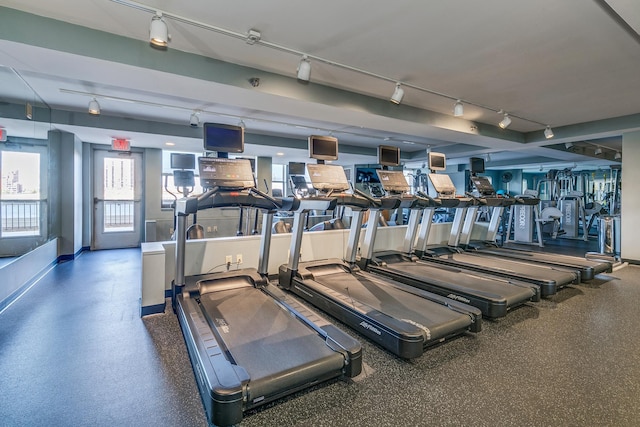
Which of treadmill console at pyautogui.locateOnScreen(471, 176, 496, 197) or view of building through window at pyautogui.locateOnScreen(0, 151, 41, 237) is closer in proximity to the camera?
view of building through window at pyautogui.locateOnScreen(0, 151, 41, 237)

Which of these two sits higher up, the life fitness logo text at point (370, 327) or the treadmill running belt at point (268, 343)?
the treadmill running belt at point (268, 343)

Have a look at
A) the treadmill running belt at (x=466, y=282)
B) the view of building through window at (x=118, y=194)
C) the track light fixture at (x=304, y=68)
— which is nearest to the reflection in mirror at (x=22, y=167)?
the view of building through window at (x=118, y=194)

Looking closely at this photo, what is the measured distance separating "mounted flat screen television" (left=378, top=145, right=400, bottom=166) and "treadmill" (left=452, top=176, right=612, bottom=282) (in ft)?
6.17

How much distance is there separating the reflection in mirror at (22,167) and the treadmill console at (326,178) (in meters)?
3.72

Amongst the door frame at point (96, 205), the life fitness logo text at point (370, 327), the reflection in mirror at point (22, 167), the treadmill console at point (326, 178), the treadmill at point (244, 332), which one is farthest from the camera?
the door frame at point (96, 205)

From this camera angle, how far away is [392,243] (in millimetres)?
5867

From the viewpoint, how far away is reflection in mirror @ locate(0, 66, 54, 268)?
3.82m

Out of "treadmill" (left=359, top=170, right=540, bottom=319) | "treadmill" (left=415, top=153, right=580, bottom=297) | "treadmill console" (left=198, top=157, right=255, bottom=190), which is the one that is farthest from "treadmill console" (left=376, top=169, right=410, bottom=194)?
"treadmill console" (left=198, top=157, right=255, bottom=190)

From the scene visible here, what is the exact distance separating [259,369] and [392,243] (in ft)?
14.0

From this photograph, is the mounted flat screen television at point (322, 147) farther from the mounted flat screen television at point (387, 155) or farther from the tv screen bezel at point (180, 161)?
the tv screen bezel at point (180, 161)

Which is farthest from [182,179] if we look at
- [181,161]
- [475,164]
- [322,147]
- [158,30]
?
[475,164]

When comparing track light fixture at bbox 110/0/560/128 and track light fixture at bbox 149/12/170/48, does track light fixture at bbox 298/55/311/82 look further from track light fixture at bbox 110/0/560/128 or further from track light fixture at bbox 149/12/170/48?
track light fixture at bbox 149/12/170/48

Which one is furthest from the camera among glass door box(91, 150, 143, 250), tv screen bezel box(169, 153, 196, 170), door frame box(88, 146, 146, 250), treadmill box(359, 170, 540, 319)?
glass door box(91, 150, 143, 250)

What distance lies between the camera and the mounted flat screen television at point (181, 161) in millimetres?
4645
